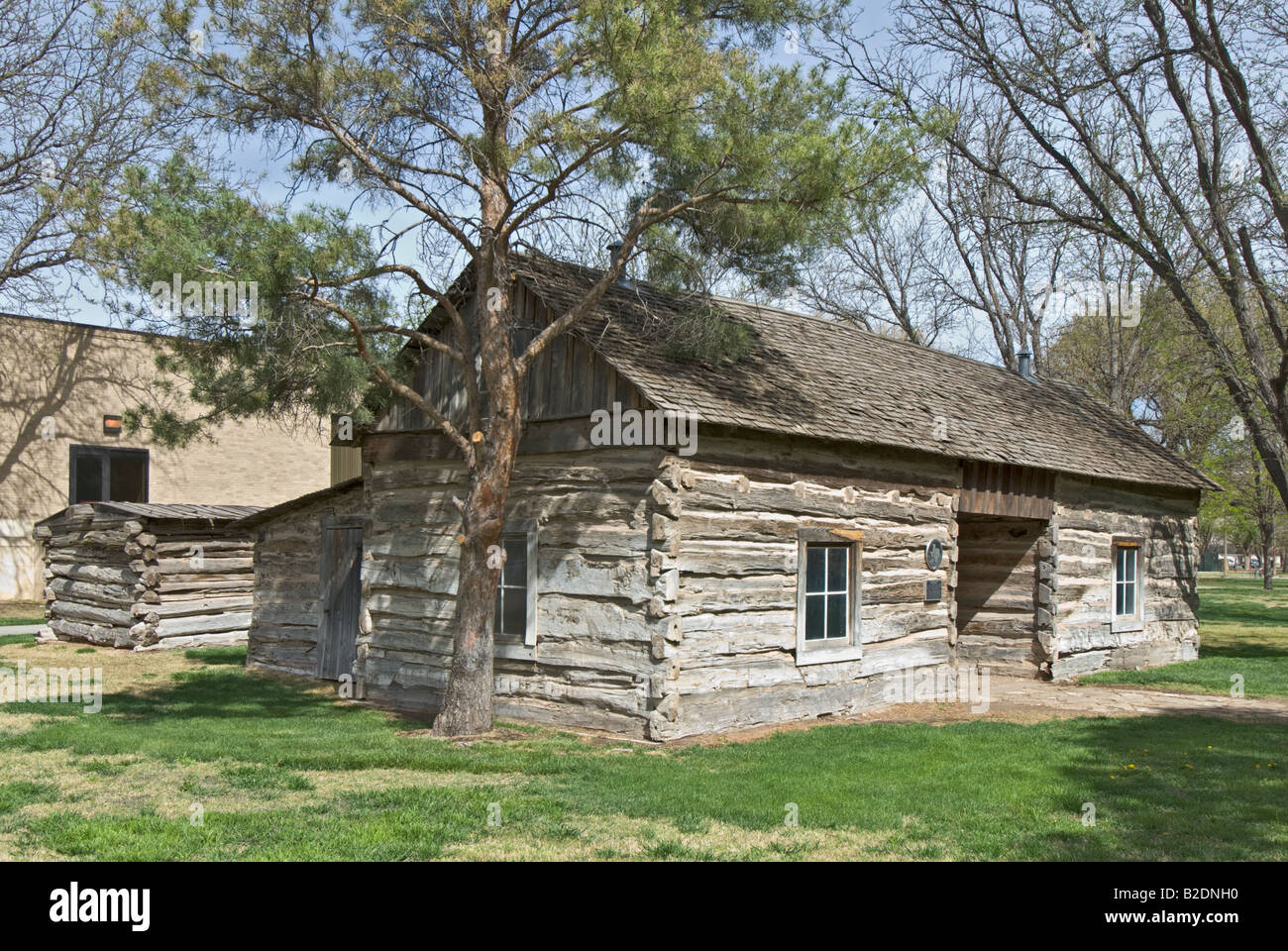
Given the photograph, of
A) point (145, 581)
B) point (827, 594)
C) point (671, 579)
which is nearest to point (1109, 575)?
point (827, 594)

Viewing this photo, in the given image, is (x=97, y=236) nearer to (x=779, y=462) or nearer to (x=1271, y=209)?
(x=779, y=462)

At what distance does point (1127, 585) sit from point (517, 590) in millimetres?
11824

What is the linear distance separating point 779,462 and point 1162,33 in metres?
12.0

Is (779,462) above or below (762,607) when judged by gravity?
above

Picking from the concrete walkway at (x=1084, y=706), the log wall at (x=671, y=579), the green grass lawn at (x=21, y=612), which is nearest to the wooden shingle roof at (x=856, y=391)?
the log wall at (x=671, y=579)

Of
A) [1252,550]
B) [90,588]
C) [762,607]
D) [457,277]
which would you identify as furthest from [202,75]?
[1252,550]

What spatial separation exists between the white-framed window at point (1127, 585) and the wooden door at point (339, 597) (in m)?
12.1

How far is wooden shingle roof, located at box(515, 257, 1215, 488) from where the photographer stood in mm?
11773

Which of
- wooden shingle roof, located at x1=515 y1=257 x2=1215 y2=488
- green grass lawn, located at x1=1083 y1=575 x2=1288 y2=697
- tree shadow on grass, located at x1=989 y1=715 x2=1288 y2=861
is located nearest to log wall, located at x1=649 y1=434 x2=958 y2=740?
wooden shingle roof, located at x1=515 y1=257 x2=1215 y2=488

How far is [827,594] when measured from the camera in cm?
1266

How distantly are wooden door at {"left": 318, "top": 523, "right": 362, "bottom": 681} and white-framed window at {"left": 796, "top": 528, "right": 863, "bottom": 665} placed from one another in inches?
244

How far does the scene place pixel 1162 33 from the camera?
18469 mm

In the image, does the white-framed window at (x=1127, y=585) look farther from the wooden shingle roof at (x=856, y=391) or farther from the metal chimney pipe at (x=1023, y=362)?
the metal chimney pipe at (x=1023, y=362)

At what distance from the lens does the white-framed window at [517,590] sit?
38.7 feet
